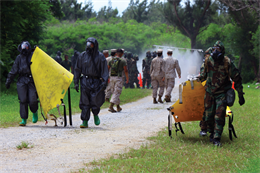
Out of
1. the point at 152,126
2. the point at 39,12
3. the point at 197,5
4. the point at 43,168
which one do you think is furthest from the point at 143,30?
the point at 43,168

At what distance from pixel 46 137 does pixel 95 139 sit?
96cm

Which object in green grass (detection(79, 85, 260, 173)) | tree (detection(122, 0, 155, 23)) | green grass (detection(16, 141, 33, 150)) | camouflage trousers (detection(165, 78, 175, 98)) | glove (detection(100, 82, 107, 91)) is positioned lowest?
green grass (detection(79, 85, 260, 173))

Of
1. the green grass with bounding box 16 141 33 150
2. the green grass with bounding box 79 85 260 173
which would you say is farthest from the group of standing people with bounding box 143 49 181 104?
the green grass with bounding box 16 141 33 150

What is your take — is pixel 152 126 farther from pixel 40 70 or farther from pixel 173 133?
pixel 40 70

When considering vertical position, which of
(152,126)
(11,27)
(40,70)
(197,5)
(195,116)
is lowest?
(152,126)

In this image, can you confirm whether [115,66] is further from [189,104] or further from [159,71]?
[189,104]

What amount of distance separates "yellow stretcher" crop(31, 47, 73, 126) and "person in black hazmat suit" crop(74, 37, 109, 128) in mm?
353

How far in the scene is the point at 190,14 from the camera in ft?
140

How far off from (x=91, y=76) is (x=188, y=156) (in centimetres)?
356

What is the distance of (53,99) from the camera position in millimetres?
8172

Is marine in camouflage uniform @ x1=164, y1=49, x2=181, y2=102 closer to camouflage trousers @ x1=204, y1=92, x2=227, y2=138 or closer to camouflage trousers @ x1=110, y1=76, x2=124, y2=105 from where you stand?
camouflage trousers @ x1=110, y1=76, x2=124, y2=105

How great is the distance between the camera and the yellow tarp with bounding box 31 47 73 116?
8188 mm

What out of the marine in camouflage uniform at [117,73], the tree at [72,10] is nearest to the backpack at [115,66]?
the marine in camouflage uniform at [117,73]

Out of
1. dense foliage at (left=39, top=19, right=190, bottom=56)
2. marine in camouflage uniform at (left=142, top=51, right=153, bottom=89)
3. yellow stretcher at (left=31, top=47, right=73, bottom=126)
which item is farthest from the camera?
dense foliage at (left=39, top=19, right=190, bottom=56)
